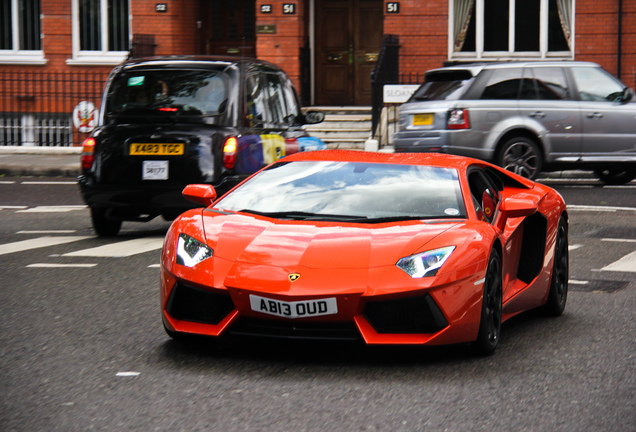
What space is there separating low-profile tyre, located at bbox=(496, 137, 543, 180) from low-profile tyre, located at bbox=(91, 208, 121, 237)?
6.59 meters

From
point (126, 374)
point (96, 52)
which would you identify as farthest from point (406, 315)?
point (96, 52)

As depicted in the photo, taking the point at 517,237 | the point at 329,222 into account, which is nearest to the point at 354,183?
the point at 329,222

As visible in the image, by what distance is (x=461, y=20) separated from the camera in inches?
947

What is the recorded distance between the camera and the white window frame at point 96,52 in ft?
84.8

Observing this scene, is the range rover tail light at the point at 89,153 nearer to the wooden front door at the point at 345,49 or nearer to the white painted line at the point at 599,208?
the white painted line at the point at 599,208

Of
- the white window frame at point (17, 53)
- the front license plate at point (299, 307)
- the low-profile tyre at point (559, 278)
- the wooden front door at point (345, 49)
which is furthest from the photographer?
the white window frame at point (17, 53)

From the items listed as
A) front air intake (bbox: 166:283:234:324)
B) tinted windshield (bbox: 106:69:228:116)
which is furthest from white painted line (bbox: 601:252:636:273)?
front air intake (bbox: 166:283:234:324)

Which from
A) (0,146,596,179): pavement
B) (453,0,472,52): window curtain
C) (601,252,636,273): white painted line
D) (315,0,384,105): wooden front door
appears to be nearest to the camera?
(601,252,636,273): white painted line

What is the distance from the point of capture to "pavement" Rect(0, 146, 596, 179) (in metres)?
18.9

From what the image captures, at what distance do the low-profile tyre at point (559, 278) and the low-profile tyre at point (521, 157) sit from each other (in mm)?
8478

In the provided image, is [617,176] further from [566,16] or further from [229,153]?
[229,153]

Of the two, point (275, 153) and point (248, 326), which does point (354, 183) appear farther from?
point (275, 153)

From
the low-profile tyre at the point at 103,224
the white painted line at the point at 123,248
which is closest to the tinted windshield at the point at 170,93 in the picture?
the low-profile tyre at the point at 103,224

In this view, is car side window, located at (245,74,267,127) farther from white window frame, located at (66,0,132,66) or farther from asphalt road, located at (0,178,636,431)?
white window frame, located at (66,0,132,66)
